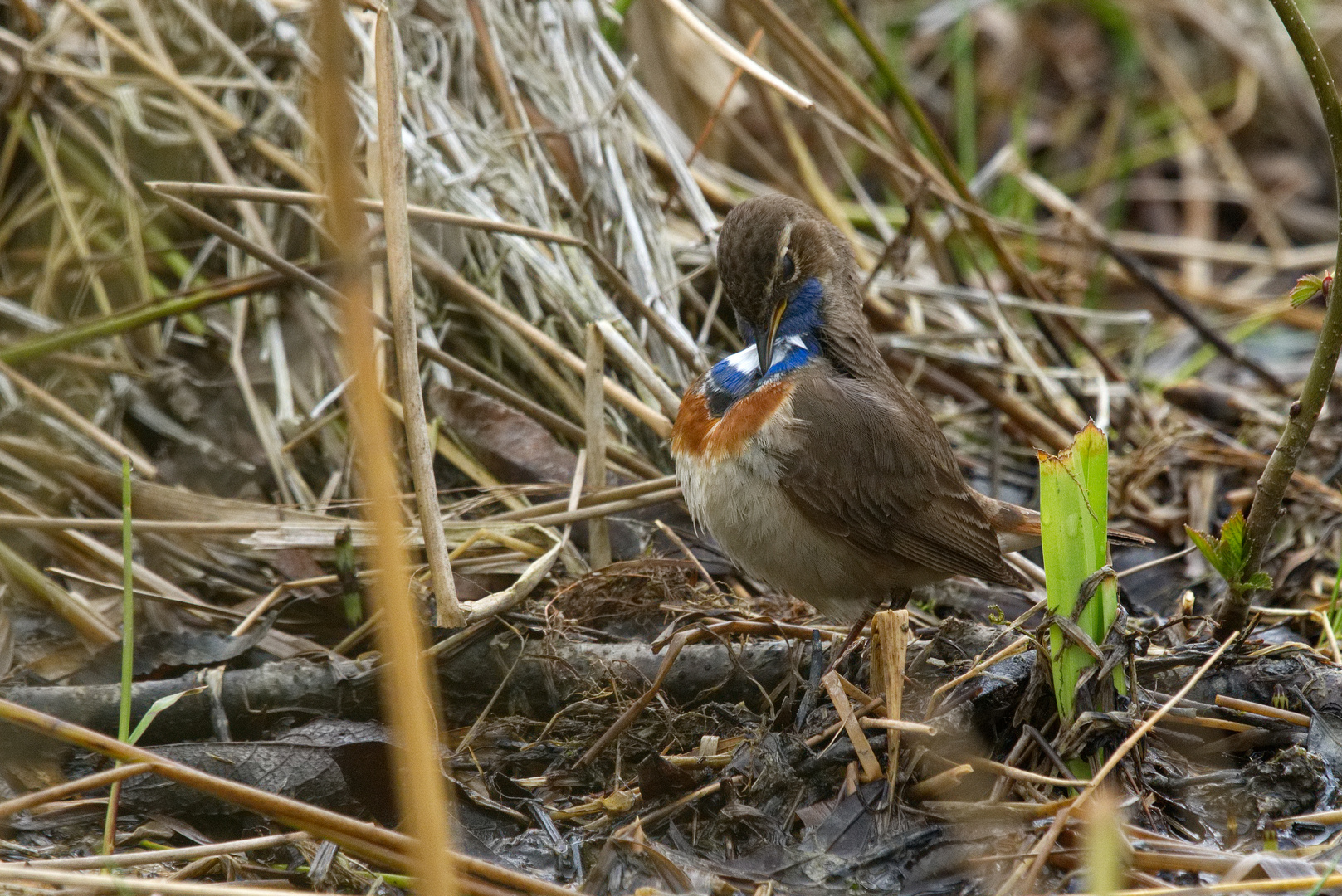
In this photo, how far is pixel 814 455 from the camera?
4090 mm

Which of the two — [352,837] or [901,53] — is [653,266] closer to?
[352,837]

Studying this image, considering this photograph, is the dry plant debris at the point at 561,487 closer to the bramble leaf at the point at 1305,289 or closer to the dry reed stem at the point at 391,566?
the bramble leaf at the point at 1305,289

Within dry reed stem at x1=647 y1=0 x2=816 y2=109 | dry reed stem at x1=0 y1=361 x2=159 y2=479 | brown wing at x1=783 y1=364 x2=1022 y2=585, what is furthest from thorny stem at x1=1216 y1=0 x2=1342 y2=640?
dry reed stem at x1=0 y1=361 x2=159 y2=479

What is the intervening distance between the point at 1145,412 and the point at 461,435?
3016 mm

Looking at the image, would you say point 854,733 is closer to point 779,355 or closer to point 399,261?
point 779,355

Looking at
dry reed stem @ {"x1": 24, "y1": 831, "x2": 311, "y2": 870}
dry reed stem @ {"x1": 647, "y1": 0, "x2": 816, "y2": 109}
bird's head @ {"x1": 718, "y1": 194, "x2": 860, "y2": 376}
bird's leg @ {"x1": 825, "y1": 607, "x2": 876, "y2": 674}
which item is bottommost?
bird's leg @ {"x1": 825, "y1": 607, "x2": 876, "y2": 674}

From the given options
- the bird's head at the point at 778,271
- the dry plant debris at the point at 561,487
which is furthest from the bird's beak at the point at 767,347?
the dry plant debris at the point at 561,487

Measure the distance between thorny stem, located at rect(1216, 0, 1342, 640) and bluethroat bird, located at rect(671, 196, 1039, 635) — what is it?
2.71 ft

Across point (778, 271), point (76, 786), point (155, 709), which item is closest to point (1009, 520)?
point (778, 271)

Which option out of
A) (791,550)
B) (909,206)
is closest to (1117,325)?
(909,206)

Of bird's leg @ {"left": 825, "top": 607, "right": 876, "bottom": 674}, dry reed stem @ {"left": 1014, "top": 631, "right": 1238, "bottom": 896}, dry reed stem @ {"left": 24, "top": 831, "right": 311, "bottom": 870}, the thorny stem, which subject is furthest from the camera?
bird's leg @ {"left": 825, "top": 607, "right": 876, "bottom": 674}

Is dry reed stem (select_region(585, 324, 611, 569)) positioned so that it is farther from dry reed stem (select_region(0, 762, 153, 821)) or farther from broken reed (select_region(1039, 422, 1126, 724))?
dry reed stem (select_region(0, 762, 153, 821))

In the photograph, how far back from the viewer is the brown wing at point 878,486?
411cm

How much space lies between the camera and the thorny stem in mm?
3070
